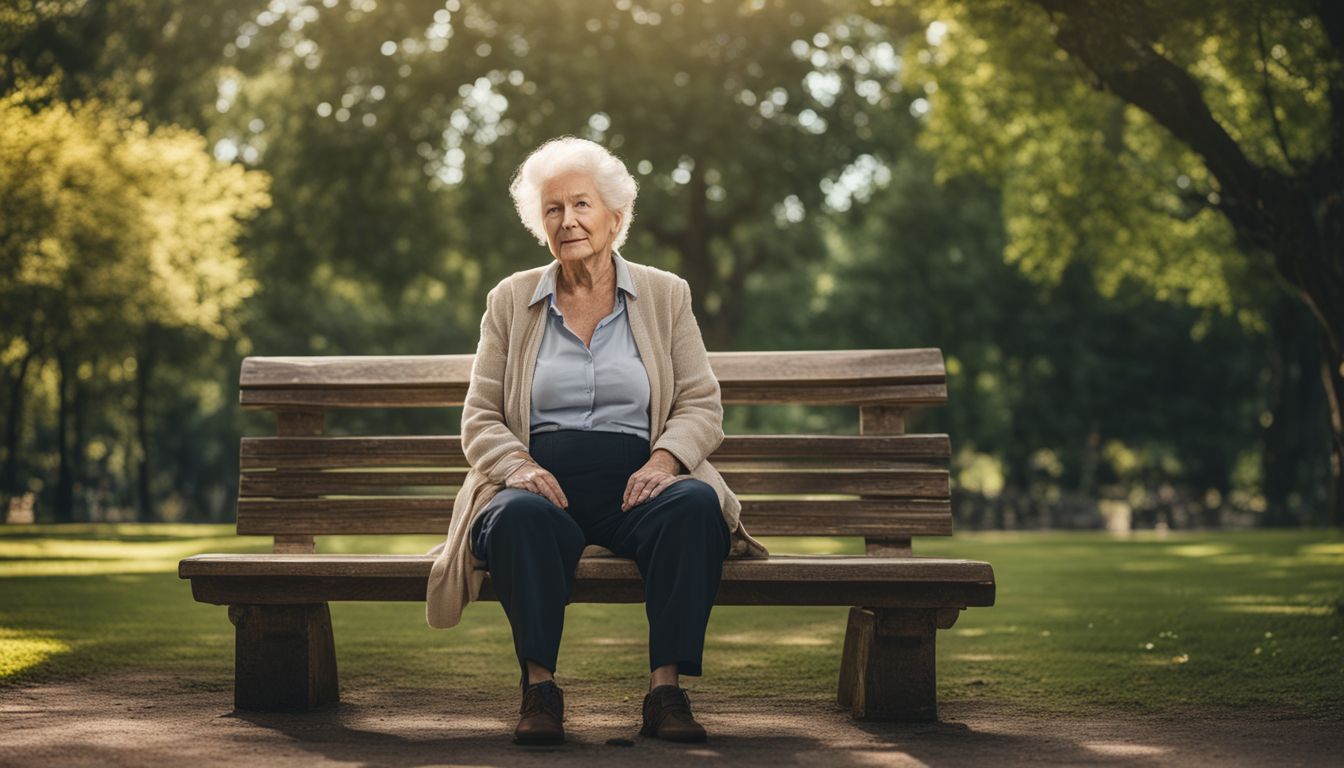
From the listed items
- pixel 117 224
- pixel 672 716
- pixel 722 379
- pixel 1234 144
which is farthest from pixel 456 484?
pixel 117 224

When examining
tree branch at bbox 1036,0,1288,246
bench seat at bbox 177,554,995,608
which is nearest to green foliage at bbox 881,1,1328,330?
tree branch at bbox 1036,0,1288,246

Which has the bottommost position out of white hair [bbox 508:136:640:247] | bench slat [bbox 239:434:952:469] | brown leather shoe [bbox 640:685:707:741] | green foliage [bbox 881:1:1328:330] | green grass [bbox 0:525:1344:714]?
green grass [bbox 0:525:1344:714]

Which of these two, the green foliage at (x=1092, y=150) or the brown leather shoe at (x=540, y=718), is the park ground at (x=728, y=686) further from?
the green foliage at (x=1092, y=150)

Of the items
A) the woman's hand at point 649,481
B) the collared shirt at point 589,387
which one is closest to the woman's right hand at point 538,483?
the woman's hand at point 649,481

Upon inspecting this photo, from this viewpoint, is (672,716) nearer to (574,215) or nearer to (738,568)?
(738,568)

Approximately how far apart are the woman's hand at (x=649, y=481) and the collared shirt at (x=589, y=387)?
9.4 inches

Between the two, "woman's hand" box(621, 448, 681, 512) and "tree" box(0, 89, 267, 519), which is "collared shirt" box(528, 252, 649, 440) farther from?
"tree" box(0, 89, 267, 519)

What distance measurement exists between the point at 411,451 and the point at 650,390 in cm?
123

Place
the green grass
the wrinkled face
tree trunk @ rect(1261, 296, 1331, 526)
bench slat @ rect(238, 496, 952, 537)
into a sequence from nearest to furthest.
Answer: the wrinkled face → bench slat @ rect(238, 496, 952, 537) → the green grass → tree trunk @ rect(1261, 296, 1331, 526)

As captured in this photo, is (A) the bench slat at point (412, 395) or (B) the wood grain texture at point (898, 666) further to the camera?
(A) the bench slat at point (412, 395)

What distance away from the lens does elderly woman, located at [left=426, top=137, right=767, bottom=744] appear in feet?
16.5

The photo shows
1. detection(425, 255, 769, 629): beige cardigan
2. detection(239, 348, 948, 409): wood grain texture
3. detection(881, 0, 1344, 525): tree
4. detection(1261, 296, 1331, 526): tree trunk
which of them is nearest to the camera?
detection(425, 255, 769, 629): beige cardigan

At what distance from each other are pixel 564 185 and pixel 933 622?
1.97m

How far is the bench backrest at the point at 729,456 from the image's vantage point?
615 cm
